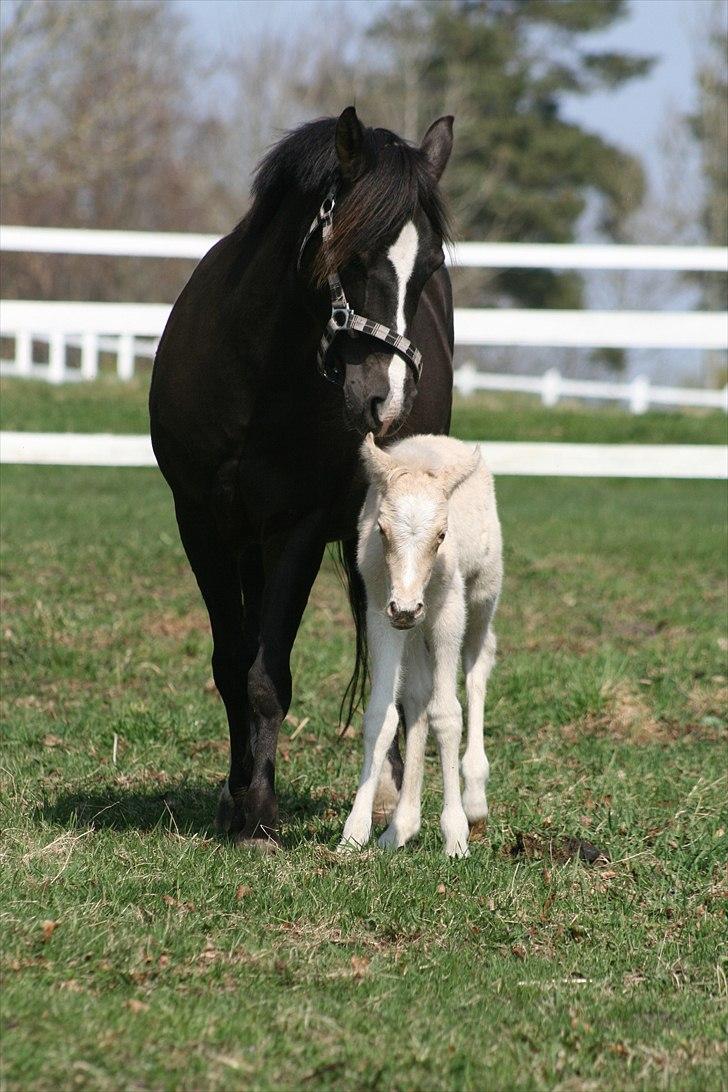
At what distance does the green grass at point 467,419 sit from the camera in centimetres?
1378

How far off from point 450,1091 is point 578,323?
748 cm

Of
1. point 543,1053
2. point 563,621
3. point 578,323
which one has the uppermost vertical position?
point 578,323

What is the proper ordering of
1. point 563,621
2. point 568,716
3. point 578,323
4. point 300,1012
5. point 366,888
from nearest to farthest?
point 300,1012 → point 366,888 → point 568,716 → point 563,621 → point 578,323

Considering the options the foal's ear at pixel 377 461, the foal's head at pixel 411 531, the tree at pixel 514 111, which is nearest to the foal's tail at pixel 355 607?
the foal's ear at pixel 377 461

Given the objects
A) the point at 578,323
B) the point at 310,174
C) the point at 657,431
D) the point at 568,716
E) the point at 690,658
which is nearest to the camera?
the point at 310,174

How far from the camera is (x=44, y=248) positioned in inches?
395

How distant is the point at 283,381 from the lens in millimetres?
4668

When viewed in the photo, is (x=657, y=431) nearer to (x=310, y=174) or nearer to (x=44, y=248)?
(x=44, y=248)

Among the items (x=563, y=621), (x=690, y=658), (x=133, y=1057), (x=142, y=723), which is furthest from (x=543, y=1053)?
(x=563, y=621)

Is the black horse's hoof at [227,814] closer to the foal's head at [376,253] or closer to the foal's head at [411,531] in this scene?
the foal's head at [411,531]

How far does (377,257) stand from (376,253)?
1cm

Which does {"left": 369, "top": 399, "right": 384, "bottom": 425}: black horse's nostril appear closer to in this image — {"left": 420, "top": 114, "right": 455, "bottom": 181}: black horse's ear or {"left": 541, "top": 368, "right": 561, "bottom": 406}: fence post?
{"left": 420, "top": 114, "right": 455, "bottom": 181}: black horse's ear

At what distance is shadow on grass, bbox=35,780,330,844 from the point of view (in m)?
4.84

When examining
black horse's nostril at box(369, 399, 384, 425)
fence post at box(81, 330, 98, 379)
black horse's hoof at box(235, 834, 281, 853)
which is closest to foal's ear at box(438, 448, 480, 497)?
black horse's nostril at box(369, 399, 384, 425)
